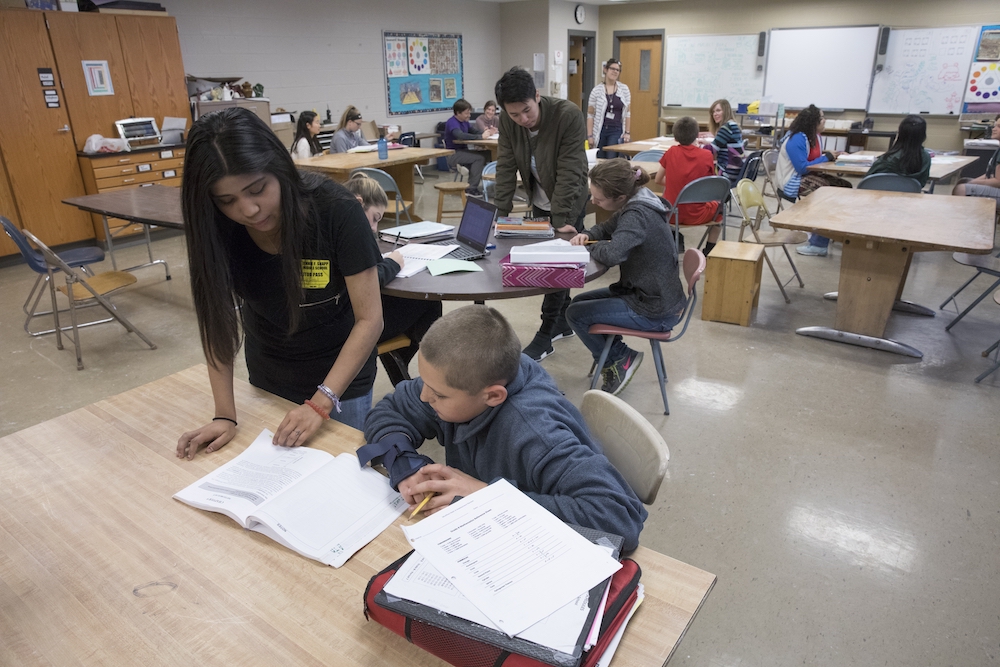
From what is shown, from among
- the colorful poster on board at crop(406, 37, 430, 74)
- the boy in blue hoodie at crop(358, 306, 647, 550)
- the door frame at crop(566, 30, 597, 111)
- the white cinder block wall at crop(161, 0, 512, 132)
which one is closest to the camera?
the boy in blue hoodie at crop(358, 306, 647, 550)

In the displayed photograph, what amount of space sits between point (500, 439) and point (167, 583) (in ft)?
1.92

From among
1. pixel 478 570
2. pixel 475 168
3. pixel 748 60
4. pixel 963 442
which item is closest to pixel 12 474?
pixel 478 570

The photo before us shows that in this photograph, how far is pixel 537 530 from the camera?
942 millimetres

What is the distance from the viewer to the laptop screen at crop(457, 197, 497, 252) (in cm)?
275

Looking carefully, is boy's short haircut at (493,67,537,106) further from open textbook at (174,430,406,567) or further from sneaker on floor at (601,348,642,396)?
open textbook at (174,430,406,567)

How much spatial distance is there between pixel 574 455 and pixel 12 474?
1127 mm

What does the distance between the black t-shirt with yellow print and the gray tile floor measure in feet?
4.06

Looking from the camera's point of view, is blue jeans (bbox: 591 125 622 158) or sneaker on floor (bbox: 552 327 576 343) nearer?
sneaker on floor (bbox: 552 327 576 343)

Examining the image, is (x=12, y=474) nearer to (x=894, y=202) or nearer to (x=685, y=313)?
(x=685, y=313)

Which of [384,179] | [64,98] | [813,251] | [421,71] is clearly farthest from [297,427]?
[421,71]

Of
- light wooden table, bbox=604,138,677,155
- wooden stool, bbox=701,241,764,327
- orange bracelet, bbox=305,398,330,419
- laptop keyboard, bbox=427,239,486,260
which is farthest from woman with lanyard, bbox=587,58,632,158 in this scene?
orange bracelet, bbox=305,398,330,419

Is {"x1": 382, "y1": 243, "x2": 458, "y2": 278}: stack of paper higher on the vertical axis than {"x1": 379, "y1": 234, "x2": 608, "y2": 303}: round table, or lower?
higher

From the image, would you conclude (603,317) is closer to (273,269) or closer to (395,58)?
(273,269)

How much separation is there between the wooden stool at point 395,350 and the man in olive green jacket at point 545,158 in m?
0.90
